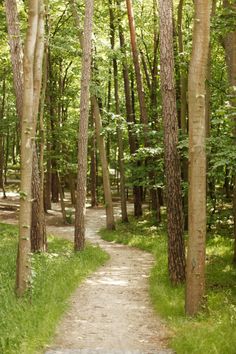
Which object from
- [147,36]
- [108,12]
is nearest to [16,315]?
[108,12]

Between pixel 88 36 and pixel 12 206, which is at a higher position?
pixel 88 36

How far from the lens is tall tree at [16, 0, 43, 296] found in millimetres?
8227

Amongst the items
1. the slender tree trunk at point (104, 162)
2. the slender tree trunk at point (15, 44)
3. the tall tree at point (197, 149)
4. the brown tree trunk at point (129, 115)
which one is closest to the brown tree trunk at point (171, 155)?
the tall tree at point (197, 149)

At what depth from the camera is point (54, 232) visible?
21188mm

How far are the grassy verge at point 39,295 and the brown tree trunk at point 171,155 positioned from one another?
2.45m

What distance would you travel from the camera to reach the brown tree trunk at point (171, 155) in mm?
10195

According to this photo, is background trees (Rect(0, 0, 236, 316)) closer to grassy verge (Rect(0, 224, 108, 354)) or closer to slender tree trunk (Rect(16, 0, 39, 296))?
slender tree trunk (Rect(16, 0, 39, 296))

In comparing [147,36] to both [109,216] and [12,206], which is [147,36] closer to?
[109,216]

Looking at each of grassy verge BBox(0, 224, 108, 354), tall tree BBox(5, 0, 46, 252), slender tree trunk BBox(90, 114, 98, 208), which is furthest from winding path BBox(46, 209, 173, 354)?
slender tree trunk BBox(90, 114, 98, 208)

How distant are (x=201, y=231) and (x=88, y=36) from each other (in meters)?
8.46

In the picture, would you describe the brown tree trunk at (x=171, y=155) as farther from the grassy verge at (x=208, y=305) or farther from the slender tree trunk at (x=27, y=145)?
the slender tree trunk at (x=27, y=145)

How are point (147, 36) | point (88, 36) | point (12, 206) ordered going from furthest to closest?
point (12, 206)
point (147, 36)
point (88, 36)

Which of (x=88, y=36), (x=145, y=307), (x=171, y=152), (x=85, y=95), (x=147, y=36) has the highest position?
(x=147, y=36)

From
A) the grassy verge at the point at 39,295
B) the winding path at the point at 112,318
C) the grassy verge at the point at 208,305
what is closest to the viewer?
the grassy verge at the point at 208,305
